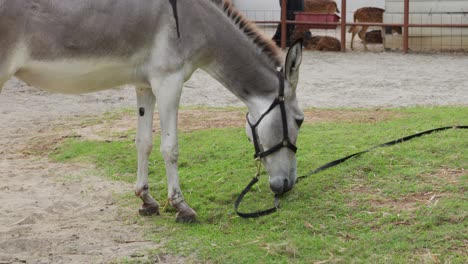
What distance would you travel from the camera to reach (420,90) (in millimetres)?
11367

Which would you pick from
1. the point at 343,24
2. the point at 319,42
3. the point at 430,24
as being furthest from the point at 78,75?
the point at 319,42

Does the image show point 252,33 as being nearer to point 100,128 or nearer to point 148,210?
point 148,210


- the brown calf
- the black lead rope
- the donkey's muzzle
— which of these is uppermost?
the donkey's muzzle

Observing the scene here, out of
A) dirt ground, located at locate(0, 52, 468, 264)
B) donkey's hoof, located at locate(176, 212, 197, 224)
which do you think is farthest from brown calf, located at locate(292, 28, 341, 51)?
donkey's hoof, located at locate(176, 212, 197, 224)

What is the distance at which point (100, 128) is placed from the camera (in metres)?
9.16

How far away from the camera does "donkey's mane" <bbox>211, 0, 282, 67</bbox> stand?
5.53 m

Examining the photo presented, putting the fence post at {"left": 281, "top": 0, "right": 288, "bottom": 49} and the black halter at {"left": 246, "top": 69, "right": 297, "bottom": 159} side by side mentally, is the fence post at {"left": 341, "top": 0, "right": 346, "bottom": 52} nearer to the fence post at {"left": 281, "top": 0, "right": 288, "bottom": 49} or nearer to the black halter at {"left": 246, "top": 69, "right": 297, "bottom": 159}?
the fence post at {"left": 281, "top": 0, "right": 288, "bottom": 49}

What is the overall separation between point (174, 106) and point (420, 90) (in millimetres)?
6907

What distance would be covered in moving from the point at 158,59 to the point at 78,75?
57 cm

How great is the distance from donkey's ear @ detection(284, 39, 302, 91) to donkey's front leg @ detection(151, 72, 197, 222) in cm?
80

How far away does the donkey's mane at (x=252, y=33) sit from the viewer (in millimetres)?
5527

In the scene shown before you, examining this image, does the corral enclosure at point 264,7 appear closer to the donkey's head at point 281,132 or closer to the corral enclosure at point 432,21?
the corral enclosure at point 432,21

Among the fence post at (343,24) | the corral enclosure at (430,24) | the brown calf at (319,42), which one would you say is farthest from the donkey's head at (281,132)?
the brown calf at (319,42)

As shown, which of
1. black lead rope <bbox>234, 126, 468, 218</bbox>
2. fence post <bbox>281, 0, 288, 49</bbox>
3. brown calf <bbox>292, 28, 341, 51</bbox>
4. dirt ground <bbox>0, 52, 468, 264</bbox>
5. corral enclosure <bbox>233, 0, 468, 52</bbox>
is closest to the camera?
dirt ground <bbox>0, 52, 468, 264</bbox>
